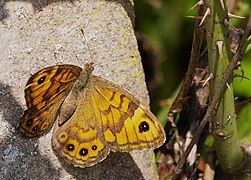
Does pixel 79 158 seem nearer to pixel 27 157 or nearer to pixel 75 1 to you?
pixel 27 157

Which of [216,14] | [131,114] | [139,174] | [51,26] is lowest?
[139,174]

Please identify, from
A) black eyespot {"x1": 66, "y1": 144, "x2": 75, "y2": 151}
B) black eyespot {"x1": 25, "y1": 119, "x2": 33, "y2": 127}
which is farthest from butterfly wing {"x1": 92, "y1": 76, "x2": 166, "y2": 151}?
black eyespot {"x1": 25, "y1": 119, "x2": 33, "y2": 127}

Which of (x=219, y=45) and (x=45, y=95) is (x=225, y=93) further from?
(x=45, y=95)

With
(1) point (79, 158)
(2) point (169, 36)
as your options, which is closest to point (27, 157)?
(1) point (79, 158)

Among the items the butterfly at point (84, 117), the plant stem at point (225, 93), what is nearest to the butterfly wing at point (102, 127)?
the butterfly at point (84, 117)

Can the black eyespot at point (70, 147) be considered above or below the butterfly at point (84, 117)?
below

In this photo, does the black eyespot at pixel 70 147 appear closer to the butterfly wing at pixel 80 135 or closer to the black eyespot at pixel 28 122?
the butterfly wing at pixel 80 135

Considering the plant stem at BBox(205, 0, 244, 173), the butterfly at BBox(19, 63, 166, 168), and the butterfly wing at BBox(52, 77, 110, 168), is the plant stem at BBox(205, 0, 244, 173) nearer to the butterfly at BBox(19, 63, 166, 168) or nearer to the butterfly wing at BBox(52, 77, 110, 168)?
the butterfly at BBox(19, 63, 166, 168)

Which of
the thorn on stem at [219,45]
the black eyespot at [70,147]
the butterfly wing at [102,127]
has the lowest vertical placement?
the black eyespot at [70,147]
